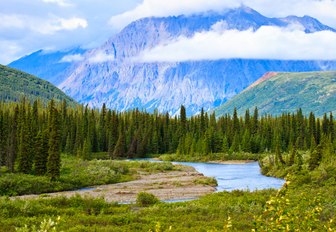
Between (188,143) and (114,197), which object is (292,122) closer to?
(188,143)

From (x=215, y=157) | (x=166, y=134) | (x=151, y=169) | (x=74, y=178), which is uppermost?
(x=166, y=134)

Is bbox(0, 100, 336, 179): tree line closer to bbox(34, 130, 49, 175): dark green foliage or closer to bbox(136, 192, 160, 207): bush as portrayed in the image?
bbox(34, 130, 49, 175): dark green foliage

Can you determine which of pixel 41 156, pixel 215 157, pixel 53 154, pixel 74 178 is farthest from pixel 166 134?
pixel 53 154

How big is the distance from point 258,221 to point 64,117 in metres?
151

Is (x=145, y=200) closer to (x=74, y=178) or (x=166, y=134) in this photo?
(x=74, y=178)

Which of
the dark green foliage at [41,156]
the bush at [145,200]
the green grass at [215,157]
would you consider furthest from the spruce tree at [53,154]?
the green grass at [215,157]

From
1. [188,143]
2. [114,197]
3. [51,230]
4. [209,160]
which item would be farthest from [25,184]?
[188,143]

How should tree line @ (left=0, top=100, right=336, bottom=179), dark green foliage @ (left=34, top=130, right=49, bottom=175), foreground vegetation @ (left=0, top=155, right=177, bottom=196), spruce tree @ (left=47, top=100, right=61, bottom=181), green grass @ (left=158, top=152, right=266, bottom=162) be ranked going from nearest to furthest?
foreground vegetation @ (left=0, top=155, right=177, bottom=196)
spruce tree @ (left=47, top=100, right=61, bottom=181)
dark green foliage @ (left=34, top=130, right=49, bottom=175)
green grass @ (left=158, top=152, right=266, bottom=162)
tree line @ (left=0, top=100, right=336, bottom=179)

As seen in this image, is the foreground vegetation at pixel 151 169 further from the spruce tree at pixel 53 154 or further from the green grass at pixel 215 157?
the green grass at pixel 215 157

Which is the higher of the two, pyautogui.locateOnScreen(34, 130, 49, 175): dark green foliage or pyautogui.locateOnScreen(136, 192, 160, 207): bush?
pyautogui.locateOnScreen(34, 130, 49, 175): dark green foliage

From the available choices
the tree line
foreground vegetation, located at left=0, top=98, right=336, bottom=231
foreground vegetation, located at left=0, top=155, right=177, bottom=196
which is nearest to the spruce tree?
foreground vegetation, located at left=0, top=98, right=336, bottom=231

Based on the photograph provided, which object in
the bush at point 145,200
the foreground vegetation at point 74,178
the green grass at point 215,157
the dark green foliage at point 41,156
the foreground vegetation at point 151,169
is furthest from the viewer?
the green grass at point 215,157

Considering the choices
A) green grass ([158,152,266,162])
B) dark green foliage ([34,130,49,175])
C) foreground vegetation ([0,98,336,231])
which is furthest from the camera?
green grass ([158,152,266,162])

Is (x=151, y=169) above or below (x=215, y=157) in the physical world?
below
